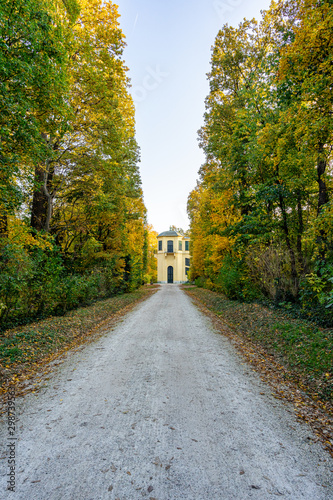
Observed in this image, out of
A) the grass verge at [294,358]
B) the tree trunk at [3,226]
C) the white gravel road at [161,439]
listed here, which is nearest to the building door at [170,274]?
the grass verge at [294,358]

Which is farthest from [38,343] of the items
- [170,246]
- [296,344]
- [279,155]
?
[170,246]

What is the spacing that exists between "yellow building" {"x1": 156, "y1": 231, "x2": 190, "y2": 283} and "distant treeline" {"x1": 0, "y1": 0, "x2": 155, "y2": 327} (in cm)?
3261

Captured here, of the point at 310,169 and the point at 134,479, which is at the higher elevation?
the point at 310,169

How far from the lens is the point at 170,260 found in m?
47.1

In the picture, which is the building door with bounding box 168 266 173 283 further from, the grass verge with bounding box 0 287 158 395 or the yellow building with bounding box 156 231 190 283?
the grass verge with bounding box 0 287 158 395

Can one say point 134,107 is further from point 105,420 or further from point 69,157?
point 105,420

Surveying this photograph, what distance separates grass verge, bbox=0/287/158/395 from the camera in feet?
12.7

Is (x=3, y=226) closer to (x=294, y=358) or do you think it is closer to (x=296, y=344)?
(x=294, y=358)

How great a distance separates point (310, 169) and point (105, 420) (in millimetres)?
8665

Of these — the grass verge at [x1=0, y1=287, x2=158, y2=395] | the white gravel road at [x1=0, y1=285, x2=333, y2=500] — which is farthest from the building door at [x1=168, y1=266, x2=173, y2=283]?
the white gravel road at [x1=0, y1=285, x2=333, y2=500]

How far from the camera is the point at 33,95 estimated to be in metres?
5.00

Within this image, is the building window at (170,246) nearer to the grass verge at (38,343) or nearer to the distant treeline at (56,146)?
the distant treeline at (56,146)

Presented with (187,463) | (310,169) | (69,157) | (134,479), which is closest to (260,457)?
(187,463)

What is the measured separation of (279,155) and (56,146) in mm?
7831
